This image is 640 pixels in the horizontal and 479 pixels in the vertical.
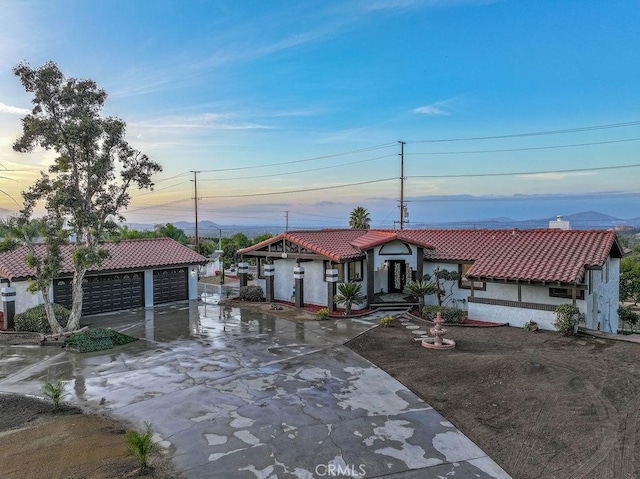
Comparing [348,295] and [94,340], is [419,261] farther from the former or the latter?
[94,340]

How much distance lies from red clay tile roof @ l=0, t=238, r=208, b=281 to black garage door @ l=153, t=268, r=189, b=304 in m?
0.80

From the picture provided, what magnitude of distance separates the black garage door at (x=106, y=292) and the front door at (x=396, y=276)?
1426 cm

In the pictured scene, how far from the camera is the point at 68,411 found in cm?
1014

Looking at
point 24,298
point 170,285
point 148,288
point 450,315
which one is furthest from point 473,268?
point 24,298

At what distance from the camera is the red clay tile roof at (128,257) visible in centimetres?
1975

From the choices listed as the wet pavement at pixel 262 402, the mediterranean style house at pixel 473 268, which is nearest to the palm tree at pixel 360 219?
the mediterranean style house at pixel 473 268

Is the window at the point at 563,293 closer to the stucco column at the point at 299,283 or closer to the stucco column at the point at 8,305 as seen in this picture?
the stucco column at the point at 299,283

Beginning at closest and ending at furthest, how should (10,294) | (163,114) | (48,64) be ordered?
(48,64), (10,294), (163,114)

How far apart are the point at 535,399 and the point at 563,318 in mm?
7434

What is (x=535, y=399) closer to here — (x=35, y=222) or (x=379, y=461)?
(x=379, y=461)

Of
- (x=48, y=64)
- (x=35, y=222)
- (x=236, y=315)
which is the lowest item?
(x=236, y=315)

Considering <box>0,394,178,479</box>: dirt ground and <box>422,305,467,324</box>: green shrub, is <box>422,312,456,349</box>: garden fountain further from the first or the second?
<box>0,394,178,479</box>: dirt ground

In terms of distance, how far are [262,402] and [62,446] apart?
4.22 meters

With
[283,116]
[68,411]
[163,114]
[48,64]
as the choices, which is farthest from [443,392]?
[283,116]
